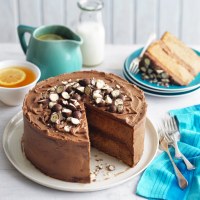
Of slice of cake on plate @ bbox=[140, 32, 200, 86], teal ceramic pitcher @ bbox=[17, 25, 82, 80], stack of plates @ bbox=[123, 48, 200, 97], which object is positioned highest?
teal ceramic pitcher @ bbox=[17, 25, 82, 80]

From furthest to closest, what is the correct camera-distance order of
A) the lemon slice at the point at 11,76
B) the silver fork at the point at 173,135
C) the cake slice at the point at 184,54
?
the cake slice at the point at 184,54, the lemon slice at the point at 11,76, the silver fork at the point at 173,135

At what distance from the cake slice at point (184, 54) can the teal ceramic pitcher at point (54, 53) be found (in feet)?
1.47

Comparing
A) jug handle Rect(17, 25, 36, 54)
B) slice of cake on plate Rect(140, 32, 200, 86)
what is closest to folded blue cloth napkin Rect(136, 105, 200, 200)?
slice of cake on plate Rect(140, 32, 200, 86)

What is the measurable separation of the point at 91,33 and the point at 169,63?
38 cm

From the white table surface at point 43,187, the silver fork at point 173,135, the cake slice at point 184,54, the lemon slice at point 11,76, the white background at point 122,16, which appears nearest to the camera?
the white table surface at point 43,187

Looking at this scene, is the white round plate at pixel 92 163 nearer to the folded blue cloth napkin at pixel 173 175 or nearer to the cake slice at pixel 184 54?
the folded blue cloth napkin at pixel 173 175

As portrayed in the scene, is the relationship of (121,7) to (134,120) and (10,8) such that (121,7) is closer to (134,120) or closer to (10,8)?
(10,8)

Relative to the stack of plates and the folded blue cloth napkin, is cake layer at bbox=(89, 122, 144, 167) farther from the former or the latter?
the stack of plates

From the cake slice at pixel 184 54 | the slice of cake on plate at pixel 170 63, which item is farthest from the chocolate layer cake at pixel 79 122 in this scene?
the cake slice at pixel 184 54

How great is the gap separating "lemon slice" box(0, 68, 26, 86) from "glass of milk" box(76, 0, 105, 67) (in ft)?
1.24

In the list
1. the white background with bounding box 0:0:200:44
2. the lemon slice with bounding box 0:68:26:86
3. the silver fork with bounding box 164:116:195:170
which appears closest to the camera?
the silver fork with bounding box 164:116:195:170

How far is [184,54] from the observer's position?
242 centimetres

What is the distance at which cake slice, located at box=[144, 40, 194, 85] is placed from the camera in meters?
2.28

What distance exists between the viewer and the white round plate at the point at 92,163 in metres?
1.73
